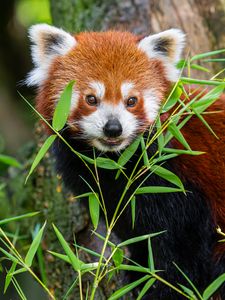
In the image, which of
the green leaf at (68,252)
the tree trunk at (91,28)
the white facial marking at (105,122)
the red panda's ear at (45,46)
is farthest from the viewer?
the tree trunk at (91,28)

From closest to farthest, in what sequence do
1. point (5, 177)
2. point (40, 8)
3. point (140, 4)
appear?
point (140, 4) → point (5, 177) → point (40, 8)

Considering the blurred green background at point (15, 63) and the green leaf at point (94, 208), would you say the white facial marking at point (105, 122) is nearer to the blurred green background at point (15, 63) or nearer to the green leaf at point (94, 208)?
the green leaf at point (94, 208)

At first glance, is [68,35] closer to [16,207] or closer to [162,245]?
[162,245]

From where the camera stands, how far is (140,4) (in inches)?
261

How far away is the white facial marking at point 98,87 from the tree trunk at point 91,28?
1498mm

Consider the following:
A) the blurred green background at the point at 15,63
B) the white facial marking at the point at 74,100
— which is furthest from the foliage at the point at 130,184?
the blurred green background at the point at 15,63

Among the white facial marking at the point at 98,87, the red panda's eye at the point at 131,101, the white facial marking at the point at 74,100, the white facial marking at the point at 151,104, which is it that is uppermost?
the white facial marking at the point at 98,87

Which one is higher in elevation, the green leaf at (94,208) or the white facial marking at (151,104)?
the white facial marking at (151,104)

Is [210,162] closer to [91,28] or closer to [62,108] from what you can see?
[62,108]

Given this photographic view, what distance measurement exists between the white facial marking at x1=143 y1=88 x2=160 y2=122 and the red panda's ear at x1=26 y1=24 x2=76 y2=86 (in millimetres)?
585

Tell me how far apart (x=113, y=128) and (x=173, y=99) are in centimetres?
42

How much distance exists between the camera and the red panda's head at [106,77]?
16.2 feet

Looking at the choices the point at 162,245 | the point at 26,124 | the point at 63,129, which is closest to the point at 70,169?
the point at 63,129

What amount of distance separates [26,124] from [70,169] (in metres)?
4.39
